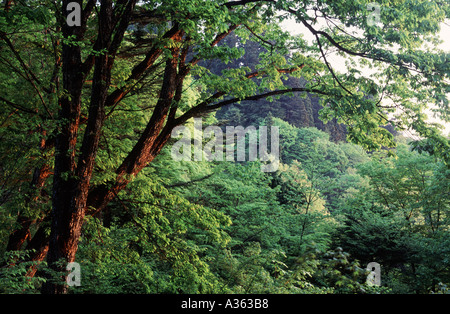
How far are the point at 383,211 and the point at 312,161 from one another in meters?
4.78

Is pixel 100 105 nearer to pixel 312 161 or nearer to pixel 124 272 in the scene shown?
pixel 124 272

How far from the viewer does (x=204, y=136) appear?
52.7 ft

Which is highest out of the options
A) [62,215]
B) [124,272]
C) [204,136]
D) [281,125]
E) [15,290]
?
[281,125]

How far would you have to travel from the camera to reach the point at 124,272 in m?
6.12

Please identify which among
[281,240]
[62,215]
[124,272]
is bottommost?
[281,240]

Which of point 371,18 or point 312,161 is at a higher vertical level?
point 371,18

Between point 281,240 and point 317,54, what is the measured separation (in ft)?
38.0

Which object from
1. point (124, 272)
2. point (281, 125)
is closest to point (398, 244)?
point (124, 272)

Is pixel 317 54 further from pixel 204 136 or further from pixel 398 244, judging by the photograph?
pixel 398 244

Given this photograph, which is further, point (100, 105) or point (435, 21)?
point (435, 21)

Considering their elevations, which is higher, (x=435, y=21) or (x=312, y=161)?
(x=435, y=21)
